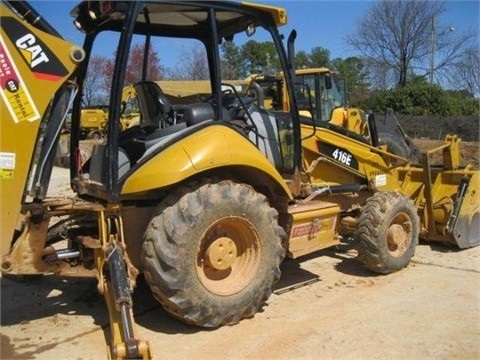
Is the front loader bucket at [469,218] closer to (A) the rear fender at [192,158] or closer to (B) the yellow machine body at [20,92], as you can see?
(A) the rear fender at [192,158]

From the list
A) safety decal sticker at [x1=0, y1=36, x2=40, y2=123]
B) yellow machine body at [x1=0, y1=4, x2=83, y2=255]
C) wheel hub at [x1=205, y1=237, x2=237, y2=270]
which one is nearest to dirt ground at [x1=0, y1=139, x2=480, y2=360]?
wheel hub at [x1=205, y1=237, x2=237, y2=270]

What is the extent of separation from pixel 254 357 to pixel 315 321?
2.62ft

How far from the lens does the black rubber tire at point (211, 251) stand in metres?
3.92

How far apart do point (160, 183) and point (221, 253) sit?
32.1 inches

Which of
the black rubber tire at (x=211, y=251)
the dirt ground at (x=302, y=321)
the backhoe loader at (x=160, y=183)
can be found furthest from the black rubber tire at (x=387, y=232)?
the black rubber tire at (x=211, y=251)

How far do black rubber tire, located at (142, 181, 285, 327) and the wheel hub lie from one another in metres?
0.02

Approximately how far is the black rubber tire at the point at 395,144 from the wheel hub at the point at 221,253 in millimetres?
4883

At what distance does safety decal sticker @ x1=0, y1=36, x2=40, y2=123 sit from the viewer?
3.64m

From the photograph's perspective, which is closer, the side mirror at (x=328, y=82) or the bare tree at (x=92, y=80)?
the bare tree at (x=92, y=80)

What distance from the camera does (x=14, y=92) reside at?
370cm

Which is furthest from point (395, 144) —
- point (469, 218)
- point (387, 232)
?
point (387, 232)

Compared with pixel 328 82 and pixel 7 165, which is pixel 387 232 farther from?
pixel 328 82

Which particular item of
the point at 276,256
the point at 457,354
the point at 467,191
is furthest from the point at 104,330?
the point at 467,191

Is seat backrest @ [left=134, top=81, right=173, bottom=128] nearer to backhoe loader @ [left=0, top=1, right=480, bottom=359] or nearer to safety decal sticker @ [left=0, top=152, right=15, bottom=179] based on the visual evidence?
backhoe loader @ [left=0, top=1, right=480, bottom=359]
